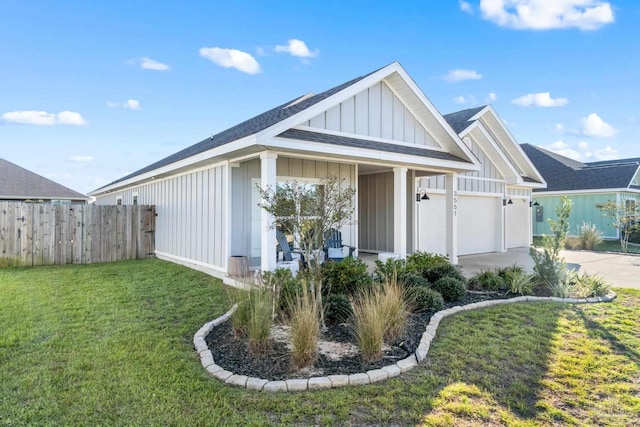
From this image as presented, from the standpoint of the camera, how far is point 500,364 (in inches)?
168


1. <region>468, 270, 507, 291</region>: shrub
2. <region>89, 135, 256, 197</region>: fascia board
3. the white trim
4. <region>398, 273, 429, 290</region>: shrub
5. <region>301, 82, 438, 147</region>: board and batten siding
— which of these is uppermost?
<region>301, 82, 438, 147</region>: board and batten siding

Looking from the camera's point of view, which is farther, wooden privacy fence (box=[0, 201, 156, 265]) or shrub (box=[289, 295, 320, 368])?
wooden privacy fence (box=[0, 201, 156, 265])

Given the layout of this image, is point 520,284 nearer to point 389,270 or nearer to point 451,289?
point 451,289

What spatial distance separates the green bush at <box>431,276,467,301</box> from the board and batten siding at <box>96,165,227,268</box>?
183 inches

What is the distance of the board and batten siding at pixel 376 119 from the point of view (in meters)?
8.45

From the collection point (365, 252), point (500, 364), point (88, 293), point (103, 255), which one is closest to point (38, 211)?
point (103, 255)

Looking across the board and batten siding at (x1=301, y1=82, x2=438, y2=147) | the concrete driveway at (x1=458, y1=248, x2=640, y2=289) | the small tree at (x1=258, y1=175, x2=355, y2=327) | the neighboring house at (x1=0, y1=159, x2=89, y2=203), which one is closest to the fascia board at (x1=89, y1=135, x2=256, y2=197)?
the board and batten siding at (x1=301, y1=82, x2=438, y2=147)

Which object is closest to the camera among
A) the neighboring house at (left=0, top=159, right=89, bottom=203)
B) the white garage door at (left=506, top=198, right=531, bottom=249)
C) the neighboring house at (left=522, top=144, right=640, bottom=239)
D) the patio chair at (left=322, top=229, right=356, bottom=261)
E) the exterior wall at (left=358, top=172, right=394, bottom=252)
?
the patio chair at (left=322, top=229, right=356, bottom=261)

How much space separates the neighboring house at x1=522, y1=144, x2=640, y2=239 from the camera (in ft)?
68.8

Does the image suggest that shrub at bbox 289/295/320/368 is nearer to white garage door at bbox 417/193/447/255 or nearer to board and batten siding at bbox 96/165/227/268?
board and batten siding at bbox 96/165/227/268

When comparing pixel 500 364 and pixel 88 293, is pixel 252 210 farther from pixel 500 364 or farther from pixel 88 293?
pixel 500 364

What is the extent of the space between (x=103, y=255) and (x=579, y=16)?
17318mm

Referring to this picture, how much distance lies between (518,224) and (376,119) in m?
11.5

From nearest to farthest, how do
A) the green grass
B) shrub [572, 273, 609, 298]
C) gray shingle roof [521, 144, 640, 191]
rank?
1. the green grass
2. shrub [572, 273, 609, 298]
3. gray shingle roof [521, 144, 640, 191]
